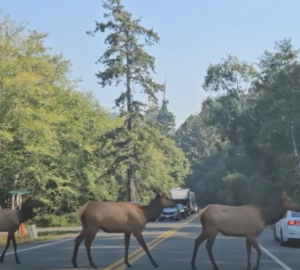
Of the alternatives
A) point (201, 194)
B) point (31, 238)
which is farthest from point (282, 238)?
point (201, 194)

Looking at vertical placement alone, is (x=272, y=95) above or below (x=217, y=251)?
above

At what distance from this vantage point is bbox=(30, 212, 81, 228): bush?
53312 millimetres

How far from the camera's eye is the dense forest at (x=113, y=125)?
38.6 m

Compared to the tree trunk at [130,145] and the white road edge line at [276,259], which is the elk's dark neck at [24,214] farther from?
the tree trunk at [130,145]

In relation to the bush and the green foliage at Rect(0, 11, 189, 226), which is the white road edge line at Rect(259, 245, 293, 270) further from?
the bush

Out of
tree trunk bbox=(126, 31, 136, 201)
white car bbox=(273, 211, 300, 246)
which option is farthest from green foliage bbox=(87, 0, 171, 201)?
white car bbox=(273, 211, 300, 246)

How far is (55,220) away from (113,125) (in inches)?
733

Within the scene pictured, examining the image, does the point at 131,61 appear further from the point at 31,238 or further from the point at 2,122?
the point at 31,238

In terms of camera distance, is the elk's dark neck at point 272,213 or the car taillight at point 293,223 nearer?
the elk's dark neck at point 272,213

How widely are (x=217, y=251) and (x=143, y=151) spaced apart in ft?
131

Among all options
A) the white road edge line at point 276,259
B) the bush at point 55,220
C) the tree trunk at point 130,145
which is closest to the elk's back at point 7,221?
the white road edge line at point 276,259

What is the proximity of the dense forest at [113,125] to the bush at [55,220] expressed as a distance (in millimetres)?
99

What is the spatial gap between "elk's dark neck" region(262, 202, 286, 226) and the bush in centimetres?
3945

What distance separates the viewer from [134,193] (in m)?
60.2
